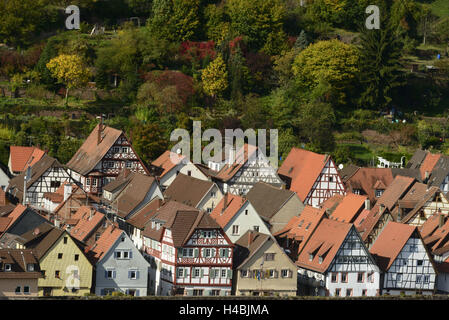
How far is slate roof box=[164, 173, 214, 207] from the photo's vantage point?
249 feet

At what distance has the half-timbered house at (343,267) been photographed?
218ft

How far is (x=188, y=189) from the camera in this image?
77.4 meters

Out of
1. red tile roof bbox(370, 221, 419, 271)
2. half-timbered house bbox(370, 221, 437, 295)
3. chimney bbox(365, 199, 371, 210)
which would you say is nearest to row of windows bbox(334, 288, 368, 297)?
half-timbered house bbox(370, 221, 437, 295)

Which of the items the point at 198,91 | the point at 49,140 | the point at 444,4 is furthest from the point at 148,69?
the point at 444,4

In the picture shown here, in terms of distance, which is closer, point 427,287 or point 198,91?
point 427,287

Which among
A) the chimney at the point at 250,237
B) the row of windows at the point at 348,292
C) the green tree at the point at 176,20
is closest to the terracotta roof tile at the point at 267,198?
the chimney at the point at 250,237

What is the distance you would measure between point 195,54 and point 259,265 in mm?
38469

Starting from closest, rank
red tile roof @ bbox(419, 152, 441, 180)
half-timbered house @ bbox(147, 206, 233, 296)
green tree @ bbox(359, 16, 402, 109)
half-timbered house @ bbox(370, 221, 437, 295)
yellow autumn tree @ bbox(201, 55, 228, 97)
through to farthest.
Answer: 1. half-timbered house @ bbox(147, 206, 233, 296)
2. half-timbered house @ bbox(370, 221, 437, 295)
3. red tile roof @ bbox(419, 152, 441, 180)
4. yellow autumn tree @ bbox(201, 55, 228, 97)
5. green tree @ bbox(359, 16, 402, 109)

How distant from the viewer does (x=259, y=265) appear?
6619 cm

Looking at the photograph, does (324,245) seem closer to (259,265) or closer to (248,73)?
(259,265)

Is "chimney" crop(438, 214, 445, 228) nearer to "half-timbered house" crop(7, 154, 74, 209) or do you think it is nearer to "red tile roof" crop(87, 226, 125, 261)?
"red tile roof" crop(87, 226, 125, 261)

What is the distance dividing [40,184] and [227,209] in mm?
11408

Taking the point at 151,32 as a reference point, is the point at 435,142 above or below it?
below

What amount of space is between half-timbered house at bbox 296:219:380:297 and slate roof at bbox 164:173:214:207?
1013cm
